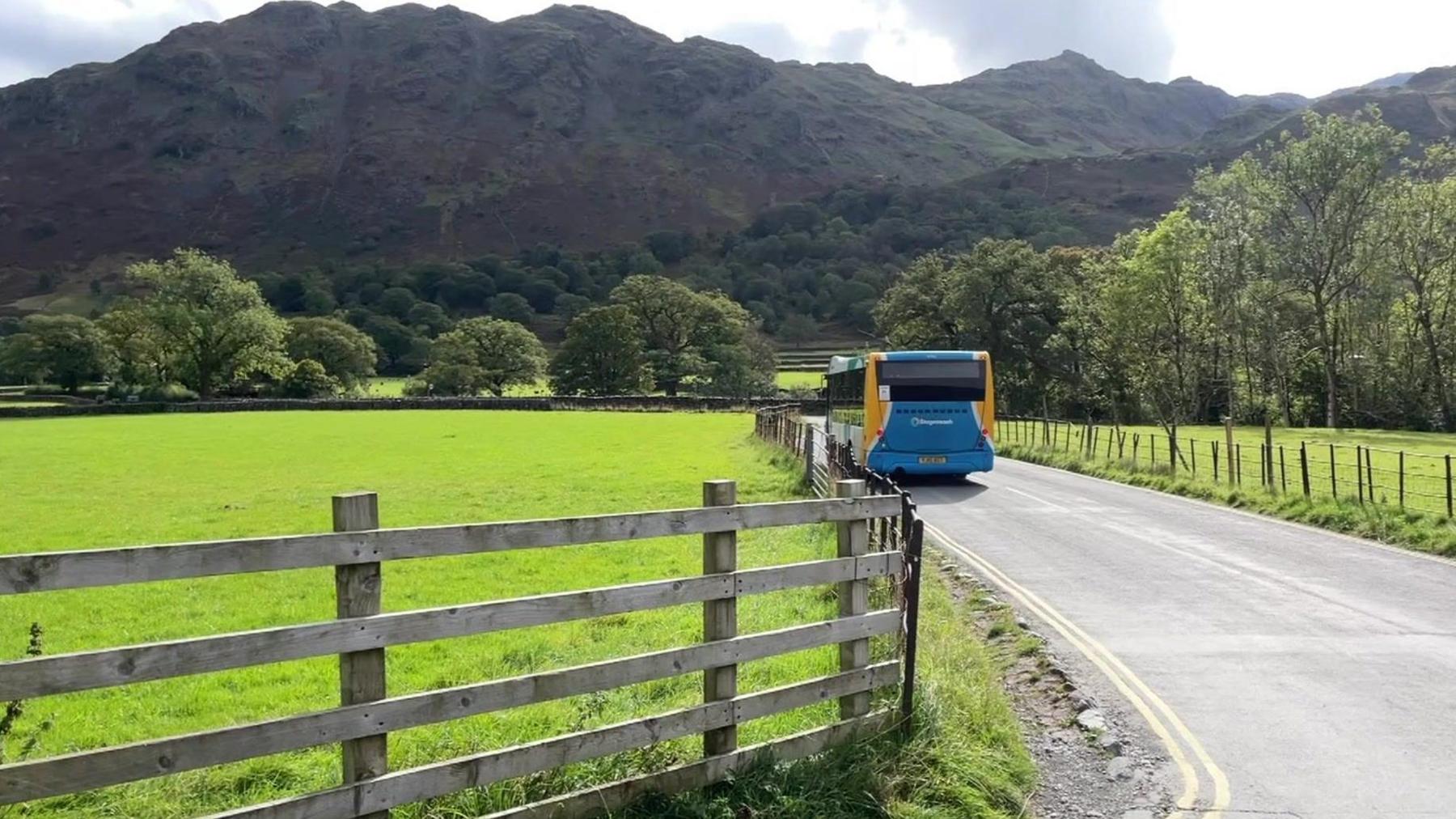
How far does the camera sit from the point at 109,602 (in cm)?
1202

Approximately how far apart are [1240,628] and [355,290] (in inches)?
7537

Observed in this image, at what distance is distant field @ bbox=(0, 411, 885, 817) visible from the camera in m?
6.16

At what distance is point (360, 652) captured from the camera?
159 inches

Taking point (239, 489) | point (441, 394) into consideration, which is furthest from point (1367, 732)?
point (441, 394)

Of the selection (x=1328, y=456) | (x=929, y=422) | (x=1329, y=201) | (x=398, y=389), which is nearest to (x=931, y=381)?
(x=929, y=422)

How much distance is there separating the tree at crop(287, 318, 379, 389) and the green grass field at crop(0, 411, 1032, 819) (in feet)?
233

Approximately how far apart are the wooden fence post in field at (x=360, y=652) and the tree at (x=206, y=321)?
97376 millimetres

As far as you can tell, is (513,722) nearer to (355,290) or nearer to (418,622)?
(418,622)

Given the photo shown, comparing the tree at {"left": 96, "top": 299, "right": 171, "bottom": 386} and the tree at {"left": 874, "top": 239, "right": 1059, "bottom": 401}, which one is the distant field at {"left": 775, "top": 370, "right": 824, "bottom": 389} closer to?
the tree at {"left": 874, "top": 239, "right": 1059, "bottom": 401}

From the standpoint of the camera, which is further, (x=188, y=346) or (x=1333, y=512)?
(x=188, y=346)

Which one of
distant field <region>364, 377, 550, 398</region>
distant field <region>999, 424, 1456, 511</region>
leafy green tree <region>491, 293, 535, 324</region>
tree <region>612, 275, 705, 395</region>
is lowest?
distant field <region>999, 424, 1456, 511</region>

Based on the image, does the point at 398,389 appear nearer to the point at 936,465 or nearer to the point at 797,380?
the point at 797,380

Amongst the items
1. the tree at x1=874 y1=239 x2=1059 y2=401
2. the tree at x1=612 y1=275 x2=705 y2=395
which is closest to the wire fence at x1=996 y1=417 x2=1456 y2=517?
the tree at x1=874 y1=239 x2=1059 y2=401

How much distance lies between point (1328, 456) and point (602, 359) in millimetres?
74231
